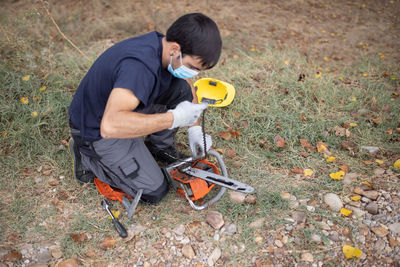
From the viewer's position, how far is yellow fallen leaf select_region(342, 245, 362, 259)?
1656 millimetres

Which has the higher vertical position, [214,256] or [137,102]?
[137,102]

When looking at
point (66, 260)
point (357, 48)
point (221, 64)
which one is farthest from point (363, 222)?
point (357, 48)

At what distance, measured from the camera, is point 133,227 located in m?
2.00

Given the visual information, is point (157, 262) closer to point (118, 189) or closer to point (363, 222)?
point (118, 189)

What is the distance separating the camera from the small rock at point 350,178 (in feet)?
7.11

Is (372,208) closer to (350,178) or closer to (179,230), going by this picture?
(350,178)

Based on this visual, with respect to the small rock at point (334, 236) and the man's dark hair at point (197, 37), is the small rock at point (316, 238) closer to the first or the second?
the small rock at point (334, 236)

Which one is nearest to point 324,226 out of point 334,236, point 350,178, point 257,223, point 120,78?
point 334,236

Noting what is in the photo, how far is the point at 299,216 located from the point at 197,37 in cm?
131

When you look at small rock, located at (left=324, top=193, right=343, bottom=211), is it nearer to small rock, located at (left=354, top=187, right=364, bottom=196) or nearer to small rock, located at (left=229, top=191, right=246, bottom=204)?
small rock, located at (left=354, top=187, right=364, bottom=196)

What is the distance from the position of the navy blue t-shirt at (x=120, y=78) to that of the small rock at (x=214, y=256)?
982 mm

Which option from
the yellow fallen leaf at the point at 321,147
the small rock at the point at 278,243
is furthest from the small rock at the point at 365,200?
the small rock at the point at 278,243

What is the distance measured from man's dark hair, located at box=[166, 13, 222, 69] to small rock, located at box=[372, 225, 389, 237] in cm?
143

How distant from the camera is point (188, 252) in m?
1.80
